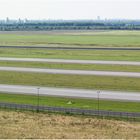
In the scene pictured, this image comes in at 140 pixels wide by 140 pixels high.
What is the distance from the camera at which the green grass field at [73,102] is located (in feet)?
170

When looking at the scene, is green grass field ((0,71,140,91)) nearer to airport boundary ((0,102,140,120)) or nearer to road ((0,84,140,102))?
road ((0,84,140,102))

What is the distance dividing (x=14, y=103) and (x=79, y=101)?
906cm

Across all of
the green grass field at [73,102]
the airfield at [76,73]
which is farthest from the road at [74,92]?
the green grass field at [73,102]

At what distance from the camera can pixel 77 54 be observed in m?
110

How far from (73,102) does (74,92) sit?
6034 millimetres

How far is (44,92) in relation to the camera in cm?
6106

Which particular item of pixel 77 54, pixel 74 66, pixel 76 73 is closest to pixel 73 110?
pixel 76 73

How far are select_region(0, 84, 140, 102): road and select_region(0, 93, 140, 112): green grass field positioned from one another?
2.10 metres

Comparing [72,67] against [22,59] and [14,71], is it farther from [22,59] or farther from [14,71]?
[22,59]

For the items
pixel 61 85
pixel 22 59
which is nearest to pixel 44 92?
pixel 61 85

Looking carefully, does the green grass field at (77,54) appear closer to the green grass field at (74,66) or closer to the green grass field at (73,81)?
the green grass field at (74,66)

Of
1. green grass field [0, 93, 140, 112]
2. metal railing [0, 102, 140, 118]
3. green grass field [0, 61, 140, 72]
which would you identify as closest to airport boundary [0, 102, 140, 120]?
metal railing [0, 102, 140, 118]

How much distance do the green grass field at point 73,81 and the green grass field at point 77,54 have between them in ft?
87.0

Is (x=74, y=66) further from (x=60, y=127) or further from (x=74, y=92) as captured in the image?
(x=60, y=127)
